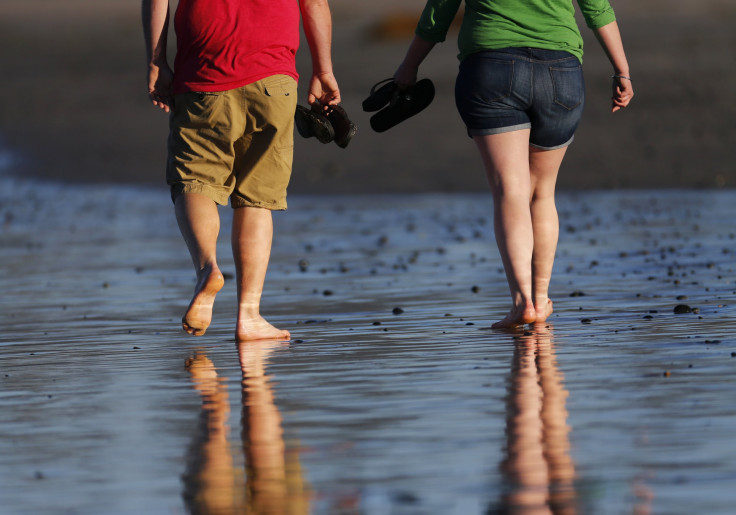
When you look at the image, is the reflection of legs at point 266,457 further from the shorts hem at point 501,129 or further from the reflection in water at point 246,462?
the shorts hem at point 501,129

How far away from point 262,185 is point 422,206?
10222 millimetres

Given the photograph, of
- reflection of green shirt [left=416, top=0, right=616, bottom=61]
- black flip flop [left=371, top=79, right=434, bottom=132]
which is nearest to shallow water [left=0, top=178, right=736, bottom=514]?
black flip flop [left=371, top=79, right=434, bottom=132]

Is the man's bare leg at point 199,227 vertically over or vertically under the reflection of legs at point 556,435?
over

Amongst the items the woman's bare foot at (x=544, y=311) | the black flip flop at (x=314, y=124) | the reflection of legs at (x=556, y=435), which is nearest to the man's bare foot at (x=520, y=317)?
the woman's bare foot at (x=544, y=311)

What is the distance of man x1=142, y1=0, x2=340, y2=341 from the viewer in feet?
20.1

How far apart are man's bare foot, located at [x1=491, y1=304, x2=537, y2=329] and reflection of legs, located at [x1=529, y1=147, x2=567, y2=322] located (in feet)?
0.75

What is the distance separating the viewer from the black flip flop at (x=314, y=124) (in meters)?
6.70

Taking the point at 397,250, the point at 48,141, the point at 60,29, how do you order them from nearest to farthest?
the point at 397,250, the point at 48,141, the point at 60,29

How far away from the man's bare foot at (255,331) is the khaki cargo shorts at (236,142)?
1.66ft

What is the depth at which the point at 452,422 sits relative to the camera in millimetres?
4250

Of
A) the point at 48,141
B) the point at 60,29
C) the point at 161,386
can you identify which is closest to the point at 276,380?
the point at 161,386

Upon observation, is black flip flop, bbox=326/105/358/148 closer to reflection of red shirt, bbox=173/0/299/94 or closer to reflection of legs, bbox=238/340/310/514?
reflection of red shirt, bbox=173/0/299/94

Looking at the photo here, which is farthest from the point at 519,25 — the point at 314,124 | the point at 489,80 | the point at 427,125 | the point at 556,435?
the point at 427,125

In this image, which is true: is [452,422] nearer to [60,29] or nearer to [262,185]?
[262,185]
